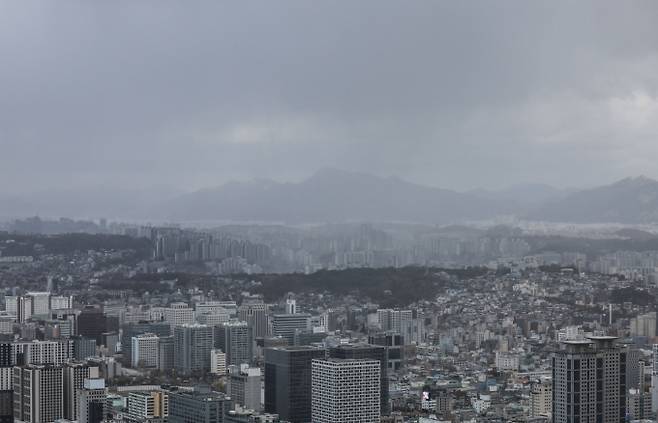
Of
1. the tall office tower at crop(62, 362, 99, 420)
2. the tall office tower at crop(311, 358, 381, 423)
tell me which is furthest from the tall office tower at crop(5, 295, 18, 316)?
the tall office tower at crop(311, 358, 381, 423)

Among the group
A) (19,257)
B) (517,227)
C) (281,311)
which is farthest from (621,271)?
(19,257)

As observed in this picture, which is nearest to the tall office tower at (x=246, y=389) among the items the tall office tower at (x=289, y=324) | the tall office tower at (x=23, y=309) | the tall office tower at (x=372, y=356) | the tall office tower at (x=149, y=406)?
the tall office tower at (x=372, y=356)

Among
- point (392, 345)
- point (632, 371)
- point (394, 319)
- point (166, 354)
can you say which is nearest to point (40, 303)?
point (166, 354)

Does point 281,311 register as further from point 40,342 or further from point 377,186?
point 40,342

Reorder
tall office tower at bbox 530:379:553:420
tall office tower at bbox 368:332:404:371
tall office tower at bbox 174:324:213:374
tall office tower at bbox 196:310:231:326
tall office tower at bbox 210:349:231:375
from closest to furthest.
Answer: tall office tower at bbox 530:379:553:420
tall office tower at bbox 368:332:404:371
tall office tower at bbox 210:349:231:375
tall office tower at bbox 174:324:213:374
tall office tower at bbox 196:310:231:326

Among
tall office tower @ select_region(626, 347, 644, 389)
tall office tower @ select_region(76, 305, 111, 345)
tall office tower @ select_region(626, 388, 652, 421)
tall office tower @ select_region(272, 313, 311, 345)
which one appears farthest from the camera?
tall office tower @ select_region(76, 305, 111, 345)

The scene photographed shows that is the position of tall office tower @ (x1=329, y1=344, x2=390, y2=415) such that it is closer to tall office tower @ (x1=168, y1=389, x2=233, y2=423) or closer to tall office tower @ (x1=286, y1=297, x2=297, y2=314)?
tall office tower @ (x1=168, y1=389, x2=233, y2=423)
